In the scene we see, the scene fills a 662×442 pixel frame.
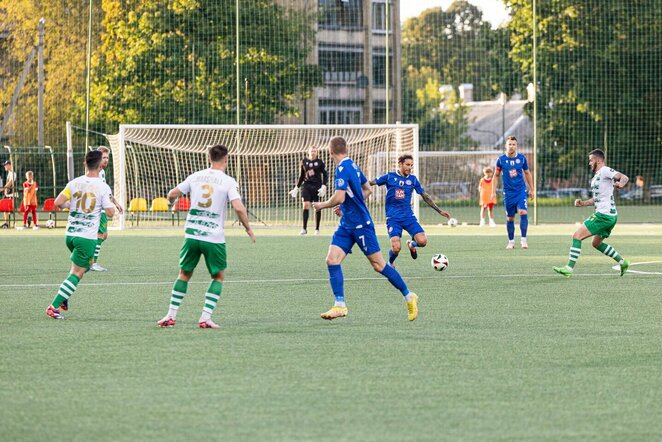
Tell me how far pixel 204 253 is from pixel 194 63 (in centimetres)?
3350

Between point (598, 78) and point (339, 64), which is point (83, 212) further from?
point (339, 64)

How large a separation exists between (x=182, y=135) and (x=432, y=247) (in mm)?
15010

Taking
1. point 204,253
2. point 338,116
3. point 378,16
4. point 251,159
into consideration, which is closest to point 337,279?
point 204,253

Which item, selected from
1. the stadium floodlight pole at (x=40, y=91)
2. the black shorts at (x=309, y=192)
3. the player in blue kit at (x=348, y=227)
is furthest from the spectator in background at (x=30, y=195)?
the player in blue kit at (x=348, y=227)

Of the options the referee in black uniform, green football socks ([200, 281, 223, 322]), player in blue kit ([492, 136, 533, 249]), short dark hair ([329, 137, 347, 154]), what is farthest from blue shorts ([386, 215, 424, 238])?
the referee in black uniform

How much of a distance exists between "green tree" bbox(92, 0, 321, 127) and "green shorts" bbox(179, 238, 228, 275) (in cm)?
2838

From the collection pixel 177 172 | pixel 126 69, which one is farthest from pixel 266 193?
pixel 126 69

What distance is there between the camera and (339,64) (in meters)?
59.4

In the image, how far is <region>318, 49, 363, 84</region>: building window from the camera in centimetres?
5162

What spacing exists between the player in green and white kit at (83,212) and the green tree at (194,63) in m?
26.9

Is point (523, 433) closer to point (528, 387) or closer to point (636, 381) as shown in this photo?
point (528, 387)

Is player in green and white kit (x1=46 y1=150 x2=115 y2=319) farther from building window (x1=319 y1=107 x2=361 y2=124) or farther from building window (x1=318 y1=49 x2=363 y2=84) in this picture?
building window (x1=319 y1=107 x2=361 y2=124)

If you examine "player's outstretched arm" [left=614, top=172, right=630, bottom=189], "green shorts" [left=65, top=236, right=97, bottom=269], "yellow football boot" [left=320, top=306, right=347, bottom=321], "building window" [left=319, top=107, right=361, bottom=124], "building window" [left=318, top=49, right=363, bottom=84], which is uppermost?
"building window" [left=318, top=49, right=363, bottom=84]

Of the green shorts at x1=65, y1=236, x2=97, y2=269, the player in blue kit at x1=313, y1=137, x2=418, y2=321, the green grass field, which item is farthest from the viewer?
the green shorts at x1=65, y1=236, x2=97, y2=269
